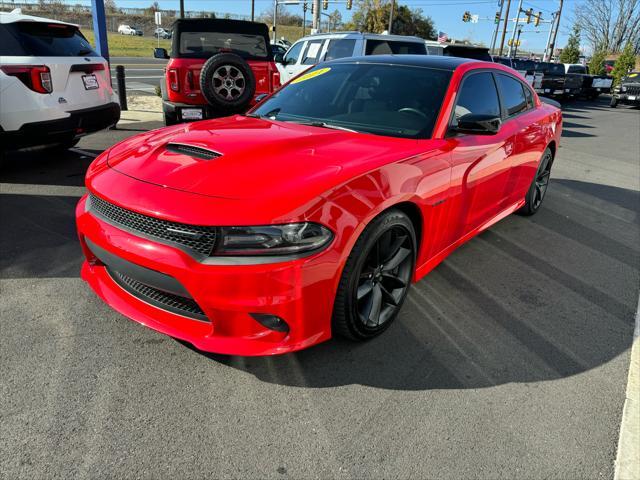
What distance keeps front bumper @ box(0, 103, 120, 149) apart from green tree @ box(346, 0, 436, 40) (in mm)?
52739

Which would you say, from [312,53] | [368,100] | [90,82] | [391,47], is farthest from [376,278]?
[312,53]

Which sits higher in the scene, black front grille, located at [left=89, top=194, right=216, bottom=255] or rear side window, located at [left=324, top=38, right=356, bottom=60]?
rear side window, located at [left=324, top=38, right=356, bottom=60]

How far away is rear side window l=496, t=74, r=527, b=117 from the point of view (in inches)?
163

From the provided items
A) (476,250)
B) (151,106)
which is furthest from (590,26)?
(476,250)

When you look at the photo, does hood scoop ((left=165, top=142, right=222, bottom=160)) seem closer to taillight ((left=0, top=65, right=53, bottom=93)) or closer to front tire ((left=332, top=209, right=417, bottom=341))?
front tire ((left=332, top=209, right=417, bottom=341))

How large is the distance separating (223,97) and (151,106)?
6.58m

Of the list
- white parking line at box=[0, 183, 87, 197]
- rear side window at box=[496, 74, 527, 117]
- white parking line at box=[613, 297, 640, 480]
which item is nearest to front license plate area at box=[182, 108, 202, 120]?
white parking line at box=[0, 183, 87, 197]

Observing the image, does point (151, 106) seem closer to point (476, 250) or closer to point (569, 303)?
point (476, 250)

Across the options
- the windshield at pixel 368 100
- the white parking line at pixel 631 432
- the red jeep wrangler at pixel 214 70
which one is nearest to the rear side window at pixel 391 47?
the red jeep wrangler at pixel 214 70

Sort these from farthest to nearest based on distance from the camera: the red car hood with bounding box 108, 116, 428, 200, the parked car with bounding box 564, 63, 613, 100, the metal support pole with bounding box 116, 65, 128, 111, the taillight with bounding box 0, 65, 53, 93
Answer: the parked car with bounding box 564, 63, 613, 100
the metal support pole with bounding box 116, 65, 128, 111
the taillight with bounding box 0, 65, 53, 93
the red car hood with bounding box 108, 116, 428, 200

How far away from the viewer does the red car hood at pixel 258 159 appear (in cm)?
227

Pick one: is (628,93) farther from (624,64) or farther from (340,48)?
(340,48)

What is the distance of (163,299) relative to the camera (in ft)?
8.07

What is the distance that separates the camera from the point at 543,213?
5645 mm
